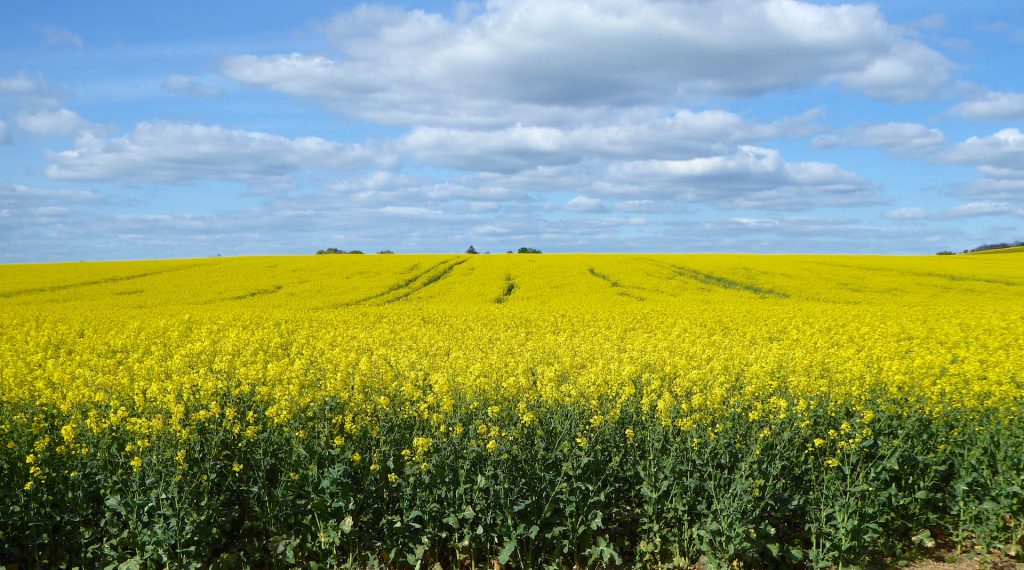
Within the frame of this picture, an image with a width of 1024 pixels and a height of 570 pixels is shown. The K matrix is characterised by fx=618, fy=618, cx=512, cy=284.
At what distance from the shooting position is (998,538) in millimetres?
8031

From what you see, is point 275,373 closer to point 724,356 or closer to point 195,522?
point 195,522

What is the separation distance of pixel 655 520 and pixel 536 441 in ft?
5.38

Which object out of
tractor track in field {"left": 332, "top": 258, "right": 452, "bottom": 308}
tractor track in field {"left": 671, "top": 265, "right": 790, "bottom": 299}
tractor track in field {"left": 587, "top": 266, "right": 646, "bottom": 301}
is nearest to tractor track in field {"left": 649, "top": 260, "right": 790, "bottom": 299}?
tractor track in field {"left": 671, "top": 265, "right": 790, "bottom": 299}

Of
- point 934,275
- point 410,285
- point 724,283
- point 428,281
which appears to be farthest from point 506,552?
point 934,275

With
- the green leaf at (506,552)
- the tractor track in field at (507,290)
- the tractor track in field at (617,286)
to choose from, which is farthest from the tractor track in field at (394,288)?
the green leaf at (506,552)

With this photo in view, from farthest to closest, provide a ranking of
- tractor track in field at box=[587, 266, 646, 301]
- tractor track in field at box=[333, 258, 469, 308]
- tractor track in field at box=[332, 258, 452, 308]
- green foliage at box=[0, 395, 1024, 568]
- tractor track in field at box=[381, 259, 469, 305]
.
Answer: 1. tractor track in field at box=[381, 259, 469, 305]
2. tractor track in field at box=[587, 266, 646, 301]
3. tractor track in field at box=[333, 258, 469, 308]
4. tractor track in field at box=[332, 258, 452, 308]
5. green foliage at box=[0, 395, 1024, 568]

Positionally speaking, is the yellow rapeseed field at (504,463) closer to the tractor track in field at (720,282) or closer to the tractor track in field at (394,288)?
the tractor track in field at (394,288)

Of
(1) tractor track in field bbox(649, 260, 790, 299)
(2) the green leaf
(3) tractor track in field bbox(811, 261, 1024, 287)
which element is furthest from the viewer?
(3) tractor track in field bbox(811, 261, 1024, 287)

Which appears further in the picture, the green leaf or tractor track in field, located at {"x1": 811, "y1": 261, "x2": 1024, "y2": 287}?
tractor track in field, located at {"x1": 811, "y1": 261, "x2": 1024, "y2": 287}

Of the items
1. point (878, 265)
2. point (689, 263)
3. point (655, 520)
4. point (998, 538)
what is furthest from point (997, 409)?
point (878, 265)

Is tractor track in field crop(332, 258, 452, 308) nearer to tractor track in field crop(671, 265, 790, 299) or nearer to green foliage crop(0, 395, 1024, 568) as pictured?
tractor track in field crop(671, 265, 790, 299)

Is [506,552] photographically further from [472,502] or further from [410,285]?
[410,285]

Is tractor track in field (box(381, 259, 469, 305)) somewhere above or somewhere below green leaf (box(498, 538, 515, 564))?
above

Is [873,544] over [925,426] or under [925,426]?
under
